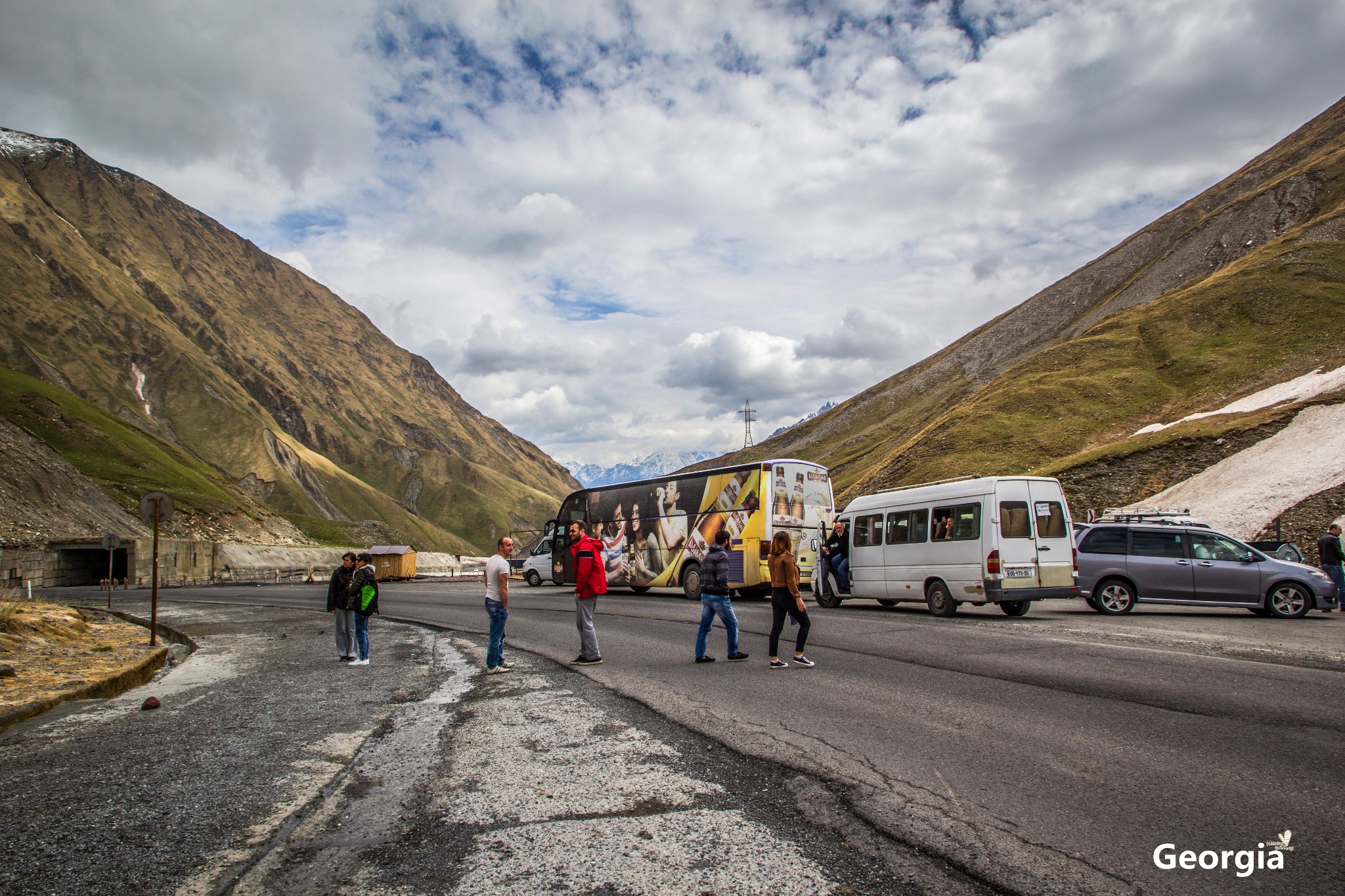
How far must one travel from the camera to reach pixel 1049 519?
49.3 ft

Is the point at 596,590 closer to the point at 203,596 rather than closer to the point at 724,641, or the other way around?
the point at 724,641

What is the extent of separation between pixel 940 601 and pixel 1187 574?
15.7 feet

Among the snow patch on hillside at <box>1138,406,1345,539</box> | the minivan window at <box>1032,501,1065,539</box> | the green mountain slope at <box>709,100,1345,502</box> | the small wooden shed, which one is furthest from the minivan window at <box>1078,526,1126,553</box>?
the small wooden shed

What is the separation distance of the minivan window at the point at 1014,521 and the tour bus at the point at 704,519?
16.5ft

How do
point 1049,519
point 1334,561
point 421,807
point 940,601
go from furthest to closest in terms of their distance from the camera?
point 1334,561
point 940,601
point 1049,519
point 421,807

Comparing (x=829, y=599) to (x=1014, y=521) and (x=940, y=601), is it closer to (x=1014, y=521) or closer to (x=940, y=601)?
(x=940, y=601)

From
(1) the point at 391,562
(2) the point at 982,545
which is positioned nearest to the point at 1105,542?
(2) the point at 982,545

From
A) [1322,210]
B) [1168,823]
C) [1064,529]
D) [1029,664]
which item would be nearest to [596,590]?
[1029,664]

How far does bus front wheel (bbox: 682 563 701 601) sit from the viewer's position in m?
22.9

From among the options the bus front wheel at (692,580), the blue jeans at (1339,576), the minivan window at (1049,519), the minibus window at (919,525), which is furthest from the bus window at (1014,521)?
the bus front wheel at (692,580)

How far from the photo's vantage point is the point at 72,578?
168 ft

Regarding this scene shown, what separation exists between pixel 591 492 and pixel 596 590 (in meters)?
18.8

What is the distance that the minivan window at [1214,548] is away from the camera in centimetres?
1498

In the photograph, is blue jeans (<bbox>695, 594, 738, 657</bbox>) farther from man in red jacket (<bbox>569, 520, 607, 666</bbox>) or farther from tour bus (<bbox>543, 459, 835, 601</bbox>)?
tour bus (<bbox>543, 459, 835, 601</bbox>)
